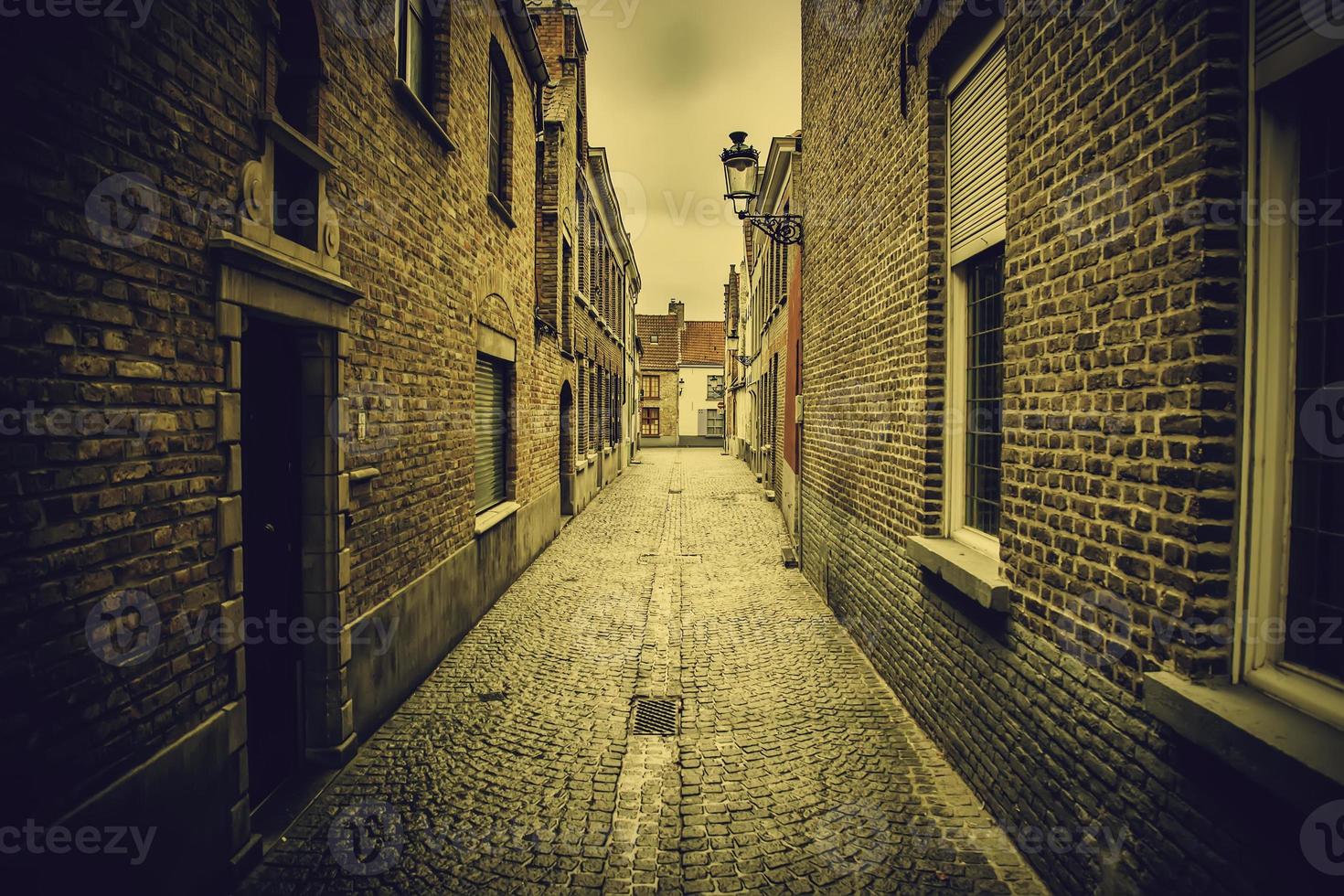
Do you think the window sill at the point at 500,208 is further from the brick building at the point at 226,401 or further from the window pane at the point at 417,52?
the window pane at the point at 417,52

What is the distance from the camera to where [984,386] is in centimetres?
417

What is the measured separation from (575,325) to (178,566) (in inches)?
476

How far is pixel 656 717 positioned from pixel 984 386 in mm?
3178

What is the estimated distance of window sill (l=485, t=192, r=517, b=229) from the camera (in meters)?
7.67

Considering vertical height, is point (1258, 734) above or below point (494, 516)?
above

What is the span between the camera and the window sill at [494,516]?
7.24 metres

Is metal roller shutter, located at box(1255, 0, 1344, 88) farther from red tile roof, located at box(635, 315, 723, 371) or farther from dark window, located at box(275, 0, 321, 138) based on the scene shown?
red tile roof, located at box(635, 315, 723, 371)

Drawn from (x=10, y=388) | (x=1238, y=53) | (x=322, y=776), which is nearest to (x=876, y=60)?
(x=1238, y=53)

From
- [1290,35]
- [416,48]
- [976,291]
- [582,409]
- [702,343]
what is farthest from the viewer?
[702,343]

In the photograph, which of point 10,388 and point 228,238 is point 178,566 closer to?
point 10,388

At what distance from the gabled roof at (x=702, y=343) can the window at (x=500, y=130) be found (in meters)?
41.7

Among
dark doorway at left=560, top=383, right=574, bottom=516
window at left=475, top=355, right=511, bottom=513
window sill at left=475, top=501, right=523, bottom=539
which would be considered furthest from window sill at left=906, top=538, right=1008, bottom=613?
dark doorway at left=560, top=383, right=574, bottom=516

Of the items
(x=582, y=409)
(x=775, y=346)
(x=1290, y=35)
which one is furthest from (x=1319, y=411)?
(x=775, y=346)

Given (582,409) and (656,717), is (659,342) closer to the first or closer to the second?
(582,409)
